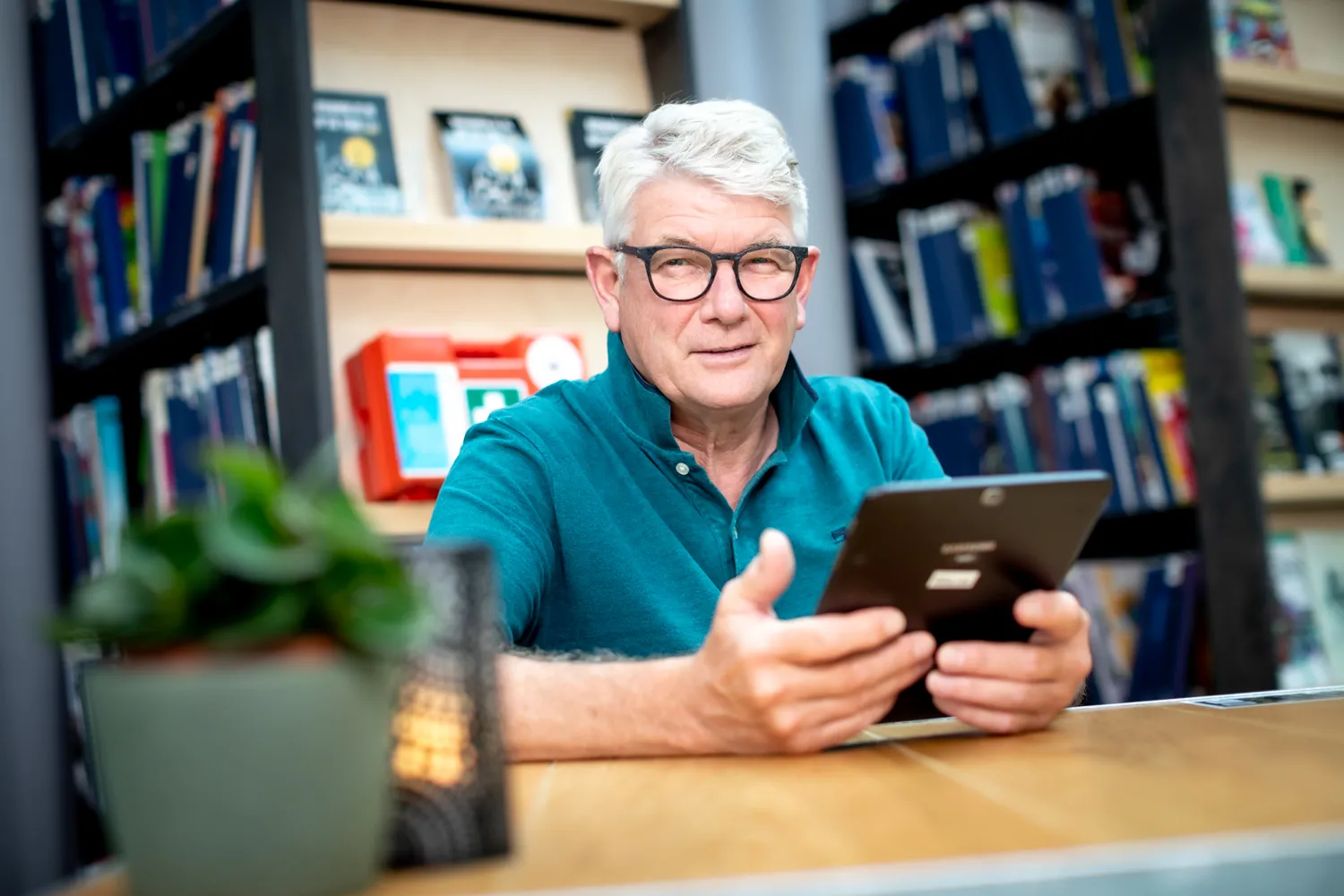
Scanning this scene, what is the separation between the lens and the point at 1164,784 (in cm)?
74

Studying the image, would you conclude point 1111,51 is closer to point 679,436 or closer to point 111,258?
point 679,436

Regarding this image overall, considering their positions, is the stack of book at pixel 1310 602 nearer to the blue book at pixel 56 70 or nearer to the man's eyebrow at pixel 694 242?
the man's eyebrow at pixel 694 242

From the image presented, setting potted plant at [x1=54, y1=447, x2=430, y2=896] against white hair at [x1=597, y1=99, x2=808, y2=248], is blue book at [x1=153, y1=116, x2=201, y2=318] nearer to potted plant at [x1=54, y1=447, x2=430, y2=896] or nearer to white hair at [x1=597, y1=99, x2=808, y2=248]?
white hair at [x1=597, y1=99, x2=808, y2=248]

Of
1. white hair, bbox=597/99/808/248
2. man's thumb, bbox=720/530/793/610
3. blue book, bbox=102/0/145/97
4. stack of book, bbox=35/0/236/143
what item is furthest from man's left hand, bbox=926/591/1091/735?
blue book, bbox=102/0/145/97

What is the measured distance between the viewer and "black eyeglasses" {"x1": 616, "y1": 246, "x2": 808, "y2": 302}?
1541 mm

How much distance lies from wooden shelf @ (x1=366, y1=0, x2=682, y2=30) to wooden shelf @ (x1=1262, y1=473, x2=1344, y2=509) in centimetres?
147

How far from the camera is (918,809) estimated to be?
69 cm

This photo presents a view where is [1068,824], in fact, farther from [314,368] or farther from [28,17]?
[28,17]

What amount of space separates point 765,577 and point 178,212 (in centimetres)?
195

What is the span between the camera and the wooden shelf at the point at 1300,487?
2418 mm

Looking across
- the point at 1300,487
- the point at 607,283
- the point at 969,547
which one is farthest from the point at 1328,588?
the point at 969,547

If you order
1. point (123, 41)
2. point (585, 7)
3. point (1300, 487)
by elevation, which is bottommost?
point (1300, 487)

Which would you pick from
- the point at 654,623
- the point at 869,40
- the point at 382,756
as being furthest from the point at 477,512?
the point at 869,40

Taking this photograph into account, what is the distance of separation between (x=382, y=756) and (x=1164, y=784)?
45 centimetres
